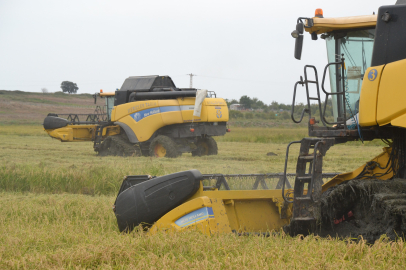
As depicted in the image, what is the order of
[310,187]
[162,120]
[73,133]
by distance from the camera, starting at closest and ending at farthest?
[310,187] < [162,120] < [73,133]

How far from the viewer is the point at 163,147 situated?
519 inches

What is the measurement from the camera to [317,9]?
4.26 meters

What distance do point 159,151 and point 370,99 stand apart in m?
10.3

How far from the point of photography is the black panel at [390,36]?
343 centimetres

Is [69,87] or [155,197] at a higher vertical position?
[69,87]

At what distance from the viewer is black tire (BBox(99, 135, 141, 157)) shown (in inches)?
545

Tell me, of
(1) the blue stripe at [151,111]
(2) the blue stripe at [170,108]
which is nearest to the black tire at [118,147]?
(1) the blue stripe at [151,111]

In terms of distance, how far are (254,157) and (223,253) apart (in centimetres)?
987

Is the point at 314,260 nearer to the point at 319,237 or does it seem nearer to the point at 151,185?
the point at 319,237

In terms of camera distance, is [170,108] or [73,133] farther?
[73,133]

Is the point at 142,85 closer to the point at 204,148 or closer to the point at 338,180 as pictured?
the point at 204,148

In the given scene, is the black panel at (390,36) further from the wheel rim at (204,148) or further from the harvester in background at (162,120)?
the wheel rim at (204,148)

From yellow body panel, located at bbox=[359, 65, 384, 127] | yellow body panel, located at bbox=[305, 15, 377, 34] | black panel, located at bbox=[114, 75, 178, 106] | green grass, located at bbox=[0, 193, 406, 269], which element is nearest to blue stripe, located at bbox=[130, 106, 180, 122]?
black panel, located at bbox=[114, 75, 178, 106]

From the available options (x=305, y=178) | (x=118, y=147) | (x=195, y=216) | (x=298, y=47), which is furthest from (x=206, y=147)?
(x=305, y=178)
